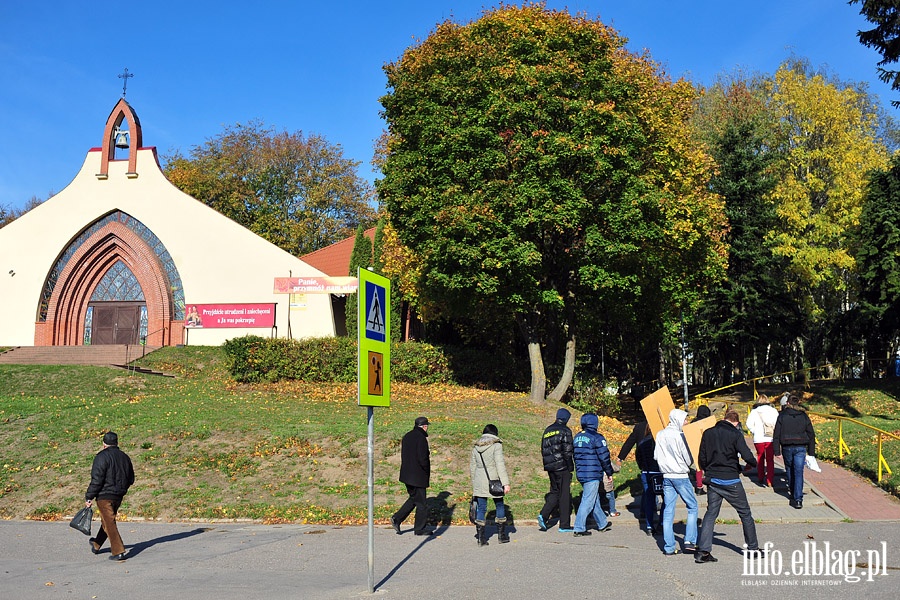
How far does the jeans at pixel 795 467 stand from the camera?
12492 millimetres

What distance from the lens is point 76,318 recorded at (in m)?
36.4

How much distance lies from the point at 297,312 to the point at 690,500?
27480 mm

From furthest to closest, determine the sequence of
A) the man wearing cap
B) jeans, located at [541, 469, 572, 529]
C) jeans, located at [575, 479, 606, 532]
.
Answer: jeans, located at [541, 469, 572, 529]
jeans, located at [575, 479, 606, 532]
the man wearing cap

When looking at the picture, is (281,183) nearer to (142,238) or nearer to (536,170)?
(142,238)

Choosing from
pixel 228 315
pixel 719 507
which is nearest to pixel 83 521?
pixel 719 507

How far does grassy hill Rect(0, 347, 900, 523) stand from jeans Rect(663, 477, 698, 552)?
329 cm

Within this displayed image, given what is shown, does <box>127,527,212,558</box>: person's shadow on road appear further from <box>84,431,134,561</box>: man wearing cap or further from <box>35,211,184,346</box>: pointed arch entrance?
<box>35,211,184,346</box>: pointed arch entrance

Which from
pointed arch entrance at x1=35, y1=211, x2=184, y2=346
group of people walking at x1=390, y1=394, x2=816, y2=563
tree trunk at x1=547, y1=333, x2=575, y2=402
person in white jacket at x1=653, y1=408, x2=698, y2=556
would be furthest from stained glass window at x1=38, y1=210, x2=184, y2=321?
person in white jacket at x1=653, y1=408, x2=698, y2=556

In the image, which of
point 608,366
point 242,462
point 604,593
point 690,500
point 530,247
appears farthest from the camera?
point 608,366

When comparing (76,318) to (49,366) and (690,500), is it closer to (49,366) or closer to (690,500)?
(49,366)

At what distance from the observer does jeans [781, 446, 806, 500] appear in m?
12.5

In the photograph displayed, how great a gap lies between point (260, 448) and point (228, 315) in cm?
2021

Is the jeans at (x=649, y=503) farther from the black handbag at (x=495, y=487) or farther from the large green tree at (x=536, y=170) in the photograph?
the large green tree at (x=536, y=170)

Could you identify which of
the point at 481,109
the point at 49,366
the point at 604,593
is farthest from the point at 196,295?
the point at 604,593
